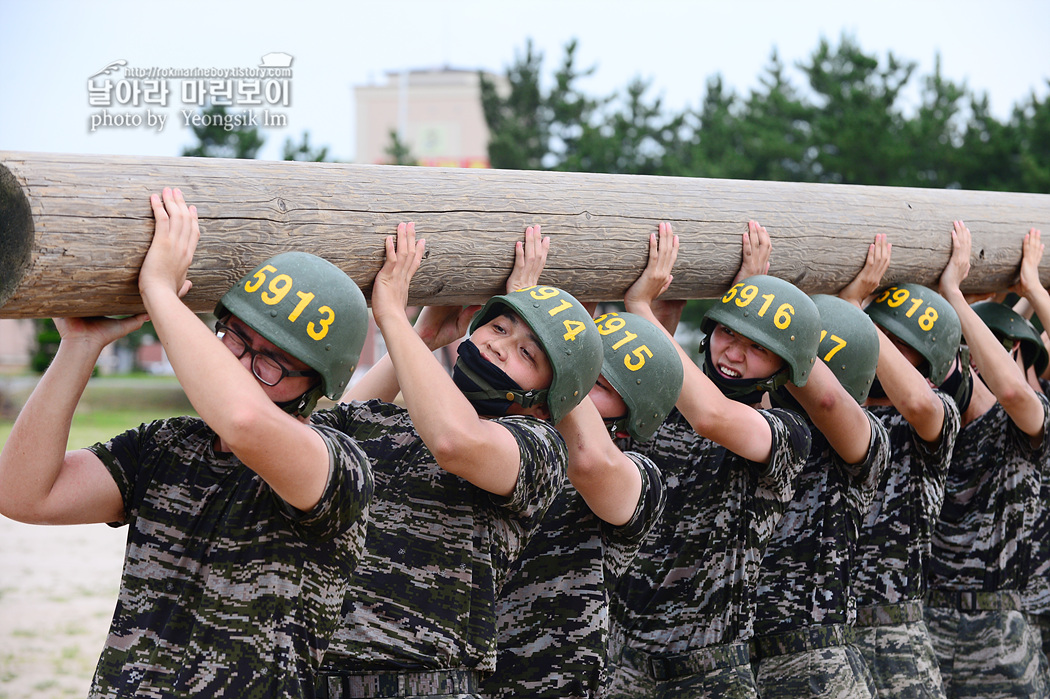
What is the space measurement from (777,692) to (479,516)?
1.98 m

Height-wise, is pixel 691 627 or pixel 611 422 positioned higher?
pixel 611 422

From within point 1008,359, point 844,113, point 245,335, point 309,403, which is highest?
point 844,113

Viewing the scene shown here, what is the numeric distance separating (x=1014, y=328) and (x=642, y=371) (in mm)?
3368

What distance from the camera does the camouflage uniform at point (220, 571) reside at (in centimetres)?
295

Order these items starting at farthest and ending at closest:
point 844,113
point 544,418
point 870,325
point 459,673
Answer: point 844,113, point 870,325, point 544,418, point 459,673

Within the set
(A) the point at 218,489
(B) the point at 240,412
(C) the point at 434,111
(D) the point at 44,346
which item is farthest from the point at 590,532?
(C) the point at 434,111

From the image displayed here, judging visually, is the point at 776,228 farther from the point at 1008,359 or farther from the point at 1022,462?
the point at 1022,462

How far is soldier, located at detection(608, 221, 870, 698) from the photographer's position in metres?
4.48

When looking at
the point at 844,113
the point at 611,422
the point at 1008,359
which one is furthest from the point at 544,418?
the point at 844,113

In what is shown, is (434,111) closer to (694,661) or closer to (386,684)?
(694,661)

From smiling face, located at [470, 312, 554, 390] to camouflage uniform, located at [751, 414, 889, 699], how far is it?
1.86 m

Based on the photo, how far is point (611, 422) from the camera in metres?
4.25

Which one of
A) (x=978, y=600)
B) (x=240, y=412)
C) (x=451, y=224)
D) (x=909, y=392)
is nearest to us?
(x=240, y=412)

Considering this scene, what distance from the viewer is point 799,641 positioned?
4.75 metres
